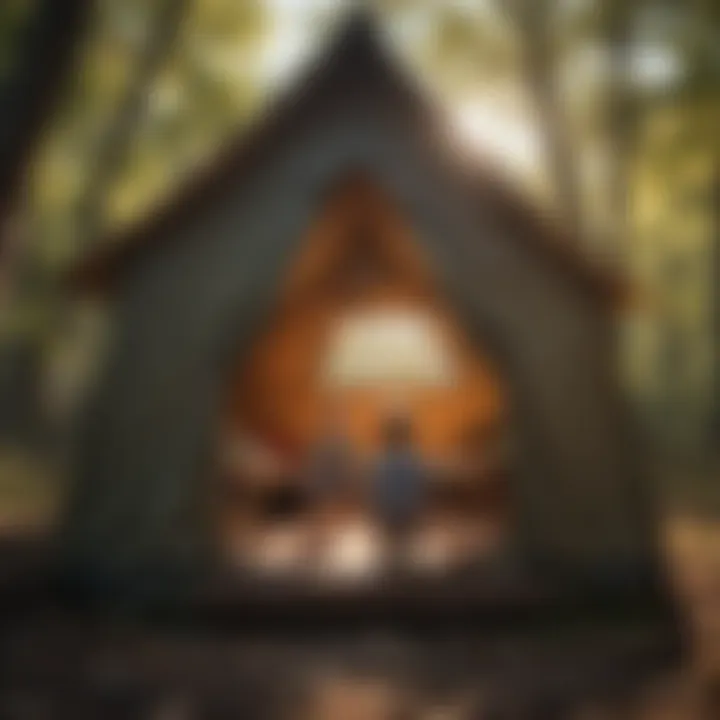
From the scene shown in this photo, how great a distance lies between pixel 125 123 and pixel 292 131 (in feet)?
24.6

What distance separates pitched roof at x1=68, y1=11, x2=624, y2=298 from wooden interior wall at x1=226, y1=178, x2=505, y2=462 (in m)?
2.10

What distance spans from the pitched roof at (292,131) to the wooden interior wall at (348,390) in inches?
82.9

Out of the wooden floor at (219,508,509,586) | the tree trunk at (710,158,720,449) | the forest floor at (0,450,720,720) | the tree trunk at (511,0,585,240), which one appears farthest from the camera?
the tree trunk at (710,158,720,449)

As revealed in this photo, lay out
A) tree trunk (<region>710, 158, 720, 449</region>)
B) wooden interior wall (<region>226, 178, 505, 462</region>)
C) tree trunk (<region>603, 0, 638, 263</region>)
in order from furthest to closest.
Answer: tree trunk (<region>710, 158, 720, 449</region>) < tree trunk (<region>603, 0, 638, 263</region>) < wooden interior wall (<region>226, 178, 505, 462</region>)

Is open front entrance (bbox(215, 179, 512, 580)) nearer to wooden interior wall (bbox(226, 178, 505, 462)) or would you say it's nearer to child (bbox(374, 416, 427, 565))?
wooden interior wall (bbox(226, 178, 505, 462))

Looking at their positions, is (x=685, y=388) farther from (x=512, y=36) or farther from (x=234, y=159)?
(x=234, y=159)

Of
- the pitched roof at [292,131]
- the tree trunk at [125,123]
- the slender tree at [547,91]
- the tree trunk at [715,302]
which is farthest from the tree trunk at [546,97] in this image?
the pitched roof at [292,131]

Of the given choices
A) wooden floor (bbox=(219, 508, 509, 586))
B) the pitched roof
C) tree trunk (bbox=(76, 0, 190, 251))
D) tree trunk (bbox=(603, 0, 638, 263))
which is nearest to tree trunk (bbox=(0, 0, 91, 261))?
the pitched roof

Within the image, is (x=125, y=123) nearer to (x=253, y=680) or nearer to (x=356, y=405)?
(x=356, y=405)

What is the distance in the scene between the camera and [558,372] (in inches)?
239

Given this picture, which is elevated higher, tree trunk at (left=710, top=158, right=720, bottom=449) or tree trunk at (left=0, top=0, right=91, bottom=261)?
tree trunk at (left=710, top=158, right=720, bottom=449)

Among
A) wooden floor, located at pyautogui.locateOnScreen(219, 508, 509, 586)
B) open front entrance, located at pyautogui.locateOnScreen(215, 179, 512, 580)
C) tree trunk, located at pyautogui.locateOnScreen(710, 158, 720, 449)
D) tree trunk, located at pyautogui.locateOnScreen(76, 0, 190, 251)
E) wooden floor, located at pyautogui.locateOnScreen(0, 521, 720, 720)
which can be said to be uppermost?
tree trunk, located at pyautogui.locateOnScreen(76, 0, 190, 251)

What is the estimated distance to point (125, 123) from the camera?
13375mm

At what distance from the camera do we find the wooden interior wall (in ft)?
28.6
